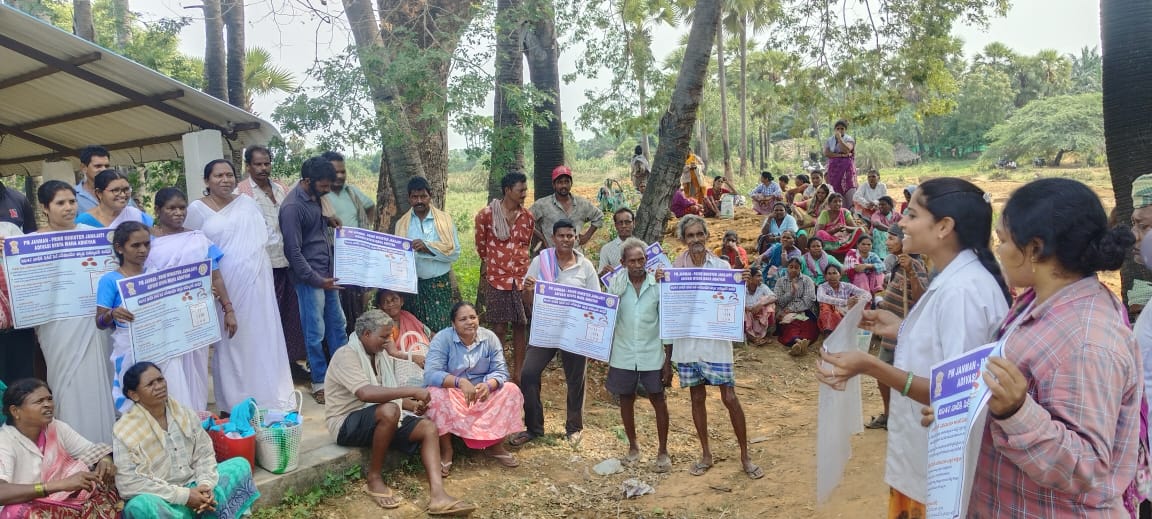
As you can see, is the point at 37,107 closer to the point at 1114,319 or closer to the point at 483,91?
the point at 483,91

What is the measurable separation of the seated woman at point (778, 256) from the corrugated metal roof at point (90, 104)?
5638 mm

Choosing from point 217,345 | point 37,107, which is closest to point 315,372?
point 217,345

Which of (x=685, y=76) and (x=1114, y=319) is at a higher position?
(x=685, y=76)

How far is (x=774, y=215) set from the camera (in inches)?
387

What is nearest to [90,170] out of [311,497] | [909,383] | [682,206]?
[311,497]

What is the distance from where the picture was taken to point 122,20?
12.2 metres

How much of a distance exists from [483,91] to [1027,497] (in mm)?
4817

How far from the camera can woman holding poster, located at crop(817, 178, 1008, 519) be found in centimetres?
238

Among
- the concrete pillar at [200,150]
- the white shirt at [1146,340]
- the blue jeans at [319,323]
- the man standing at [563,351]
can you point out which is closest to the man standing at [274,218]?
the blue jeans at [319,323]

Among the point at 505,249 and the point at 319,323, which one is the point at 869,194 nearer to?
the point at 505,249

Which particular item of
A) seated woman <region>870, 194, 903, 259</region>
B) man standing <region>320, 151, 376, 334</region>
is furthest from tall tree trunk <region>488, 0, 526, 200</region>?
seated woman <region>870, 194, 903, 259</region>

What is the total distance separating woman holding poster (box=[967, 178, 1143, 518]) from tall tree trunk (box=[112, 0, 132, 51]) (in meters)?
13.2

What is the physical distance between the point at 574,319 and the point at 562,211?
1.71 metres

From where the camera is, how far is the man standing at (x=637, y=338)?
18.2 feet
